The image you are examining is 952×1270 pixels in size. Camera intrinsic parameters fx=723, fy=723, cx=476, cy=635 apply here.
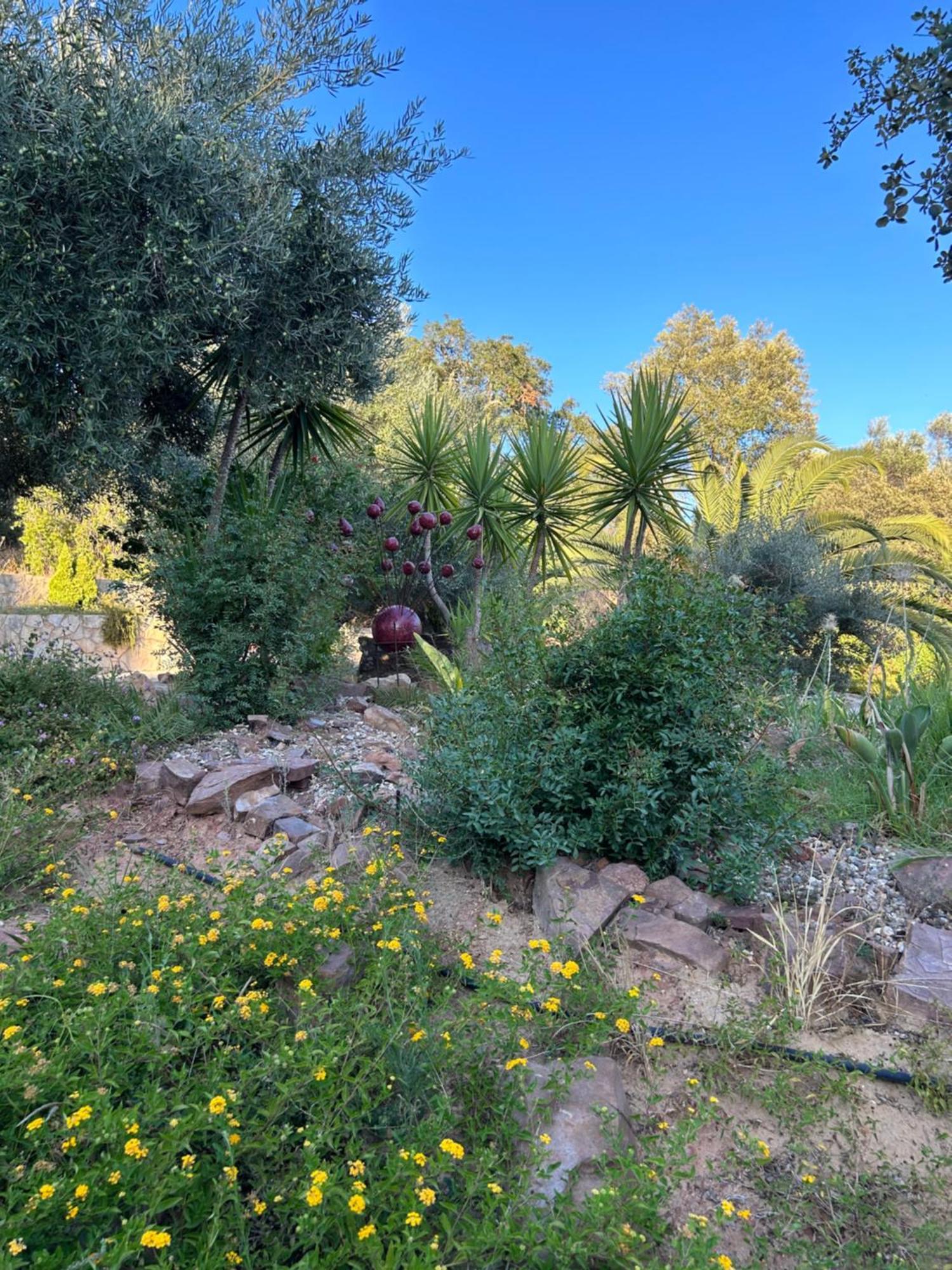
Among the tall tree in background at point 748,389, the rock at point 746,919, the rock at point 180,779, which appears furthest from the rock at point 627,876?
the tall tree in background at point 748,389

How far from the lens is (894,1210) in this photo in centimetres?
154

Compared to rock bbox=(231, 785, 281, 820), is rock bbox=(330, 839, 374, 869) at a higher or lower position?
higher

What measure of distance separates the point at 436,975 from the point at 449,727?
1116 mm

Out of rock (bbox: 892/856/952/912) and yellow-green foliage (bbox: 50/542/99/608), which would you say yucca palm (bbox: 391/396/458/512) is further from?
yellow-green foliage (bbox: 50/542/99/608)

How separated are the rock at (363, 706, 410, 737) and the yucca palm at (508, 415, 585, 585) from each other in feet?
7.47

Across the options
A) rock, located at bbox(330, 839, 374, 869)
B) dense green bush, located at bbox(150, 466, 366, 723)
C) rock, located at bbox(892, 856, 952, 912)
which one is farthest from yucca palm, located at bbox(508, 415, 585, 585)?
rock, located at bbox(892, 856, 952, 912)

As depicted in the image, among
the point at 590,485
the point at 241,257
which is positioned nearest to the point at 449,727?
the point at 241,257

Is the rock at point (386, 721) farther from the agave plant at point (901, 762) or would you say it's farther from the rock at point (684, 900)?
the agave plant at point (901, 762)

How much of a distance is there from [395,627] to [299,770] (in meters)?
3.66

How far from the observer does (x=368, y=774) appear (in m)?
3.54

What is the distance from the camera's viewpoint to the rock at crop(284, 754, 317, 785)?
11.9ft

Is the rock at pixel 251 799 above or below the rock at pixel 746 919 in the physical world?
below

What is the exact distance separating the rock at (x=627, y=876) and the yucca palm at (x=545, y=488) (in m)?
4.28

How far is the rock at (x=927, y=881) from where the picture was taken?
2.70 m
